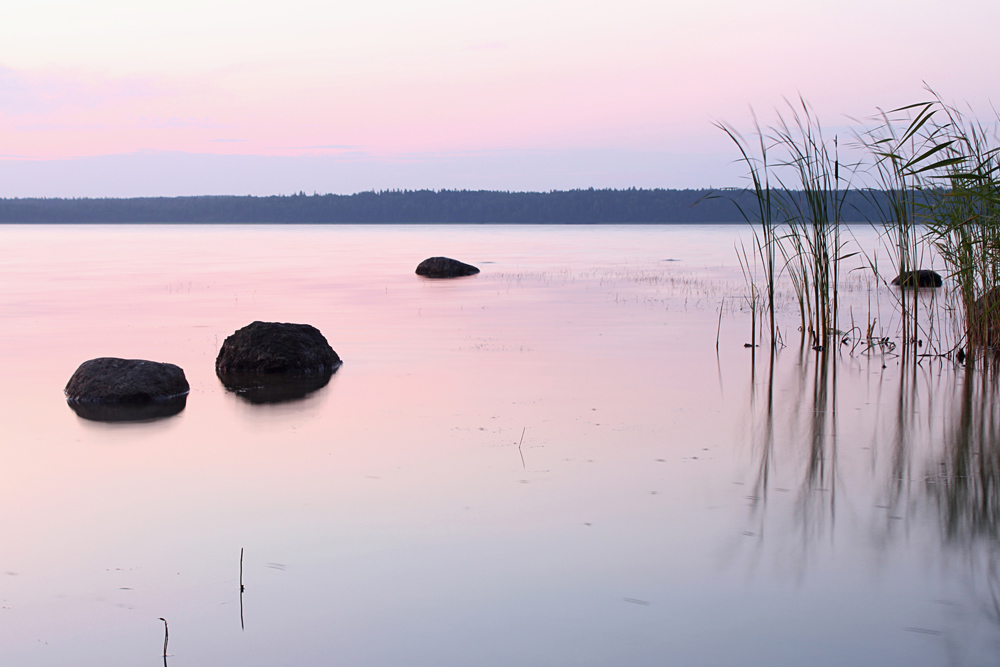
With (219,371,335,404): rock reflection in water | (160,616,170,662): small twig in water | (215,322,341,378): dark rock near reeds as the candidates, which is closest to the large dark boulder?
(219,371,335,404): rock reflection in water

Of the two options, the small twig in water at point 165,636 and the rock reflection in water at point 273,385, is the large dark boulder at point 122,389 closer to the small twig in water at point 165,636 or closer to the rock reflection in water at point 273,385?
the rock reflection in water at point 273,385

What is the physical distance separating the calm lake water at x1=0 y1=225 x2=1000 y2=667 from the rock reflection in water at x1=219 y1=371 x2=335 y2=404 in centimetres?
18

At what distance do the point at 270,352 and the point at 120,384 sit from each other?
65.2 inches

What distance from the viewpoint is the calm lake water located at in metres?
3.29

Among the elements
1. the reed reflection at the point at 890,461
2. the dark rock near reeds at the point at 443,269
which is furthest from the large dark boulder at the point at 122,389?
the dark rock near reeds at the point at 443,269

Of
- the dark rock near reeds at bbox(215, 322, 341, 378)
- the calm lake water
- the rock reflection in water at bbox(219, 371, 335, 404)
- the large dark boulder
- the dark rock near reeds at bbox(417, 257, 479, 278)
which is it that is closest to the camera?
the calm lake water

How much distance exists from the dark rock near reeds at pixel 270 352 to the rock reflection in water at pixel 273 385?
64mm

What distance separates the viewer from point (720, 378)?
856cm

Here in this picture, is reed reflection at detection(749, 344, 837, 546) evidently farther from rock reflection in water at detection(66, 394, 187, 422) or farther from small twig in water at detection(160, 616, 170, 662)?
rock reflection in water at detection(66, 394, 187, 422)

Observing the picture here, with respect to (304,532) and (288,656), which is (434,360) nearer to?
(304,532)

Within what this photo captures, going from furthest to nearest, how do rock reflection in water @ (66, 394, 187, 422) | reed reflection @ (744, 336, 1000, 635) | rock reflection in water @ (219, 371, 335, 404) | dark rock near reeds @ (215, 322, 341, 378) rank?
dark rock near reeds @ (215, 322, 341, 378)
rock reflection in water @ (219, 371, 335, 404)
rock reflection in water @ (66, 394, 187, 422)
reed reflection @ (744, 336, 1000, 635)

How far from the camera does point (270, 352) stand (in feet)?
27.4

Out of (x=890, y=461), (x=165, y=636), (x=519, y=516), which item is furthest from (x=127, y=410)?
(x=890, y=461)

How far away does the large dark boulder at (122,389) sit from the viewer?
681 centimetres
